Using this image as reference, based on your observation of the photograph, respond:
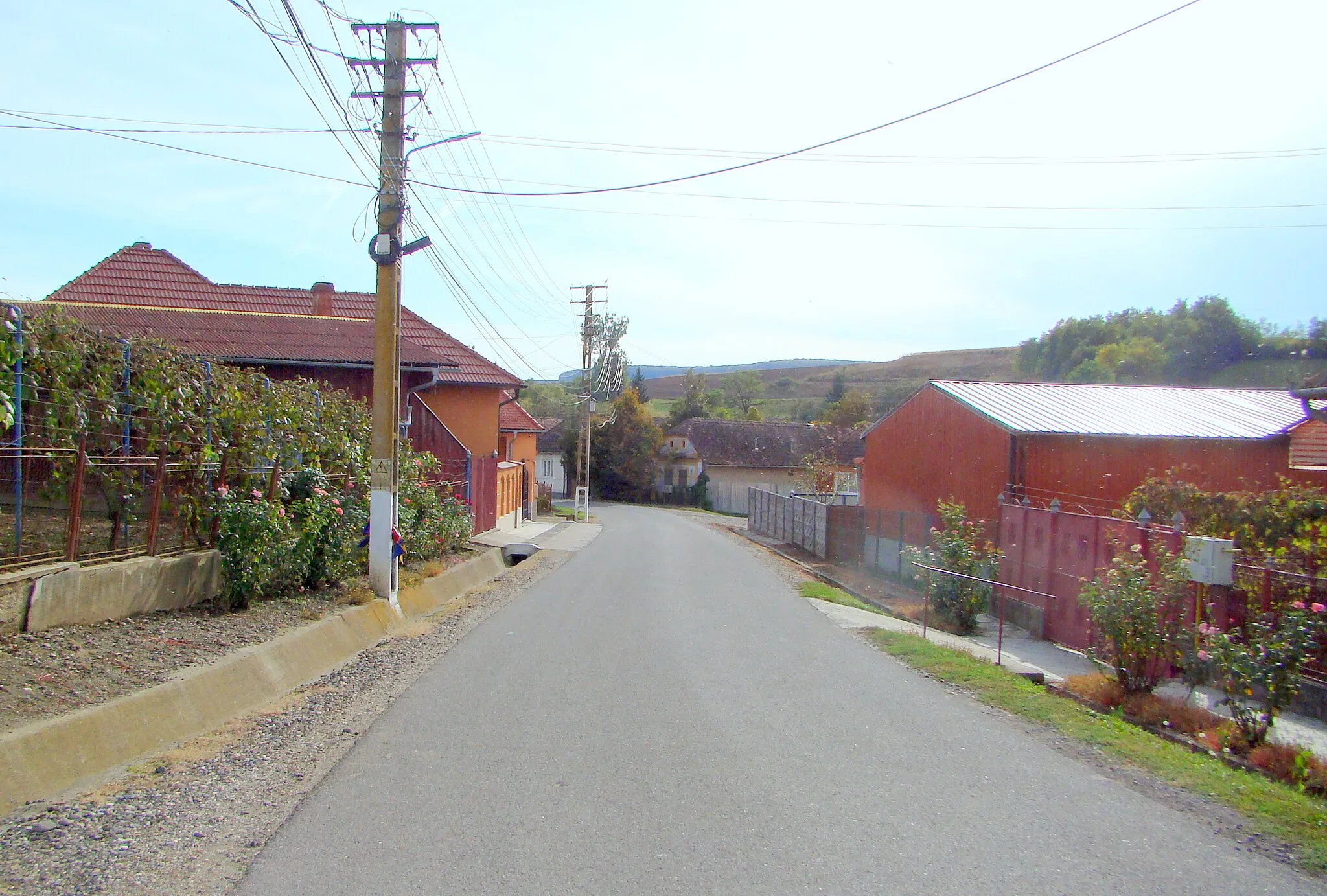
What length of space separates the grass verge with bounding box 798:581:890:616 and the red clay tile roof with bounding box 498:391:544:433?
22.8 metres

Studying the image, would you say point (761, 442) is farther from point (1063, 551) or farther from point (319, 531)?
point (319, 531)

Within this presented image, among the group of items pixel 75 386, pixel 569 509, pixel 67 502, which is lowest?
pixel 569 509

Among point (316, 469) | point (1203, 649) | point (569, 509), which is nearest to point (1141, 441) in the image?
point (1203, 649)

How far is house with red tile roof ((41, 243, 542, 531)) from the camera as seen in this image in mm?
21094

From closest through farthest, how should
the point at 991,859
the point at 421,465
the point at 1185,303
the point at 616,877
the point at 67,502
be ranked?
the point at 616,877 → the point at 991,859 → the point at 67,502 → the point at 421,465 → the point at 1185,303

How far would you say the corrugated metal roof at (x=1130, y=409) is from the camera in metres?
20.5

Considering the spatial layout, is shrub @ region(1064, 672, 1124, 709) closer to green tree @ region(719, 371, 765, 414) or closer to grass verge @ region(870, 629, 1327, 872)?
grass verge @ region(870, 629, 1327, 872)

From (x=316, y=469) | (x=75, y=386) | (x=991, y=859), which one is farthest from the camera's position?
(x=316, y=469)

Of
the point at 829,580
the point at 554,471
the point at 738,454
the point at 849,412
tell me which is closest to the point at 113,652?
the point at 829,580

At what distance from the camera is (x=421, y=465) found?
16.2m

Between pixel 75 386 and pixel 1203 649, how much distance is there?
10291 millimetres

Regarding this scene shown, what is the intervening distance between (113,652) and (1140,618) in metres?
8.81

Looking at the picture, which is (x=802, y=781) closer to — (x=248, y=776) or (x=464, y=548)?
(x=248, y=776)

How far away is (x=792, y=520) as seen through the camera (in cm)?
3362
